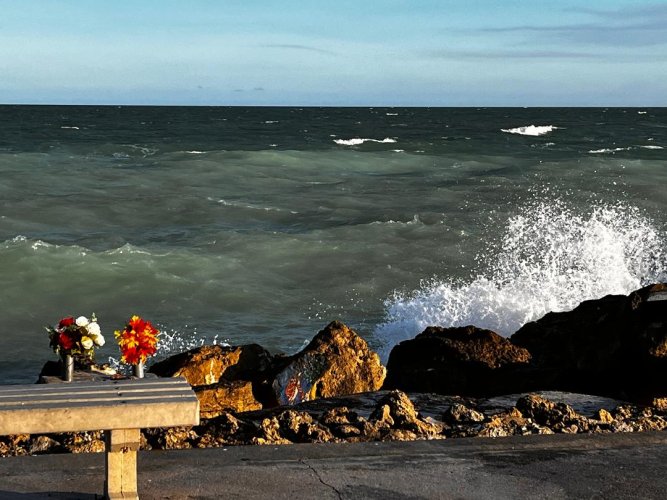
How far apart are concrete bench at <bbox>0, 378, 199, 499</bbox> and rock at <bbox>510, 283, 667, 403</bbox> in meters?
3.90

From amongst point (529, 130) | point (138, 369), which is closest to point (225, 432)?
point (138, 369)

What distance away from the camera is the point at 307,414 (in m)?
5.75

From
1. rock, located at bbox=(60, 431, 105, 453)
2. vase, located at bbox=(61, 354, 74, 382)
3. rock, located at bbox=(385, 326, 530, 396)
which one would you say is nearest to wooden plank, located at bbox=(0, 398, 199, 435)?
rock, located at bbox=(60, 431, 105, 453)

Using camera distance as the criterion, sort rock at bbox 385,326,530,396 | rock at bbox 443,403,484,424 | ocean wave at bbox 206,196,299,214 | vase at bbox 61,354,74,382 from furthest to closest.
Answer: ocean wave at bbox 206,196,299,214 < rock at bbox 385,326,530,396 < rock at bbox 443,403,484,424 < vase at bbox 61,354,74,382

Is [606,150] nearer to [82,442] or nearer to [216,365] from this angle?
[216,365]

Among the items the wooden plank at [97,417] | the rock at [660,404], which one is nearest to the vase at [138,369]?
the wooden plank at [97,417]

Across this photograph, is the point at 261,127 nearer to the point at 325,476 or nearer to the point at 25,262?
the point at 25,262

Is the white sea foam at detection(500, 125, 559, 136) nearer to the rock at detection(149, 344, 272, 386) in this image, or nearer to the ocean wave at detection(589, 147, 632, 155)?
the ocean wave at detection(589, 147, 632, 155)

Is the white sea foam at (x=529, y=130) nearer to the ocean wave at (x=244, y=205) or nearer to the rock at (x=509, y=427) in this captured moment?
the ocean wave at (x=244, y=205)

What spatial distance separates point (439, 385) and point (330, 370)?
3.00 feet

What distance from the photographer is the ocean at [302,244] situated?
12.5 meters

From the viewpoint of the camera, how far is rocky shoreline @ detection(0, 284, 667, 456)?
17.8 feet

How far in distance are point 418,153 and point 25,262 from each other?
30.9 meters

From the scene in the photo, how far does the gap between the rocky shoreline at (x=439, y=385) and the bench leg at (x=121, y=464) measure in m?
1.05
